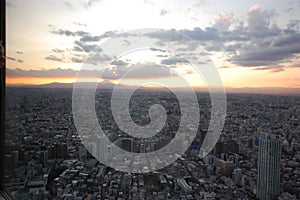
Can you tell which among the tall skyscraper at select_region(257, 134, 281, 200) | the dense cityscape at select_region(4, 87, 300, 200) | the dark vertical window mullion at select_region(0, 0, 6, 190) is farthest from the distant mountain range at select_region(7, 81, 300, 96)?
the dark vertical window mullion at select_region(0, 0, 6, 190)

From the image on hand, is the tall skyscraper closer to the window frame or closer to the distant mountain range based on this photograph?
the distant mountain range

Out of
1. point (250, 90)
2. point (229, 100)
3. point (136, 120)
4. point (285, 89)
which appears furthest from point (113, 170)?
point (285, 89)

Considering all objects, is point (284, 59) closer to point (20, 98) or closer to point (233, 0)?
point (233, 0)

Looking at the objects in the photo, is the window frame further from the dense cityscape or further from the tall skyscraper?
the tall skyscraper

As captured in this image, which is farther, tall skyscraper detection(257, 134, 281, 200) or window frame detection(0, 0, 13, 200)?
window frame detection(0, 0, 13, 200)

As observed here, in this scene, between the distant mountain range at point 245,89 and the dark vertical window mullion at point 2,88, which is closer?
the distant mountain range at point 245,89

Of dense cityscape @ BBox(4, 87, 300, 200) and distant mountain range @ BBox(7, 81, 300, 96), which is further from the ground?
distant mountain range @ BBox(7, 81, 300, 96)

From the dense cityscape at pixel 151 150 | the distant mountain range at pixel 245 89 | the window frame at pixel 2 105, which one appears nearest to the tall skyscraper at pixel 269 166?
the dense cityscape at pixel 151 150

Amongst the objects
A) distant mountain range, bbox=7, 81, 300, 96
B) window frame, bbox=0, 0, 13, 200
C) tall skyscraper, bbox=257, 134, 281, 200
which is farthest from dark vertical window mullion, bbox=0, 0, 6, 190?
tall skyscraper, bbox=257, 134, 281, 200

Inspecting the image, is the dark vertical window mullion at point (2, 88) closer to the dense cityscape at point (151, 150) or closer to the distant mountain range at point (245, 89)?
the dense cityscape at point (151, 150)
